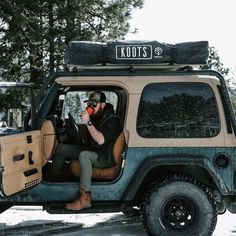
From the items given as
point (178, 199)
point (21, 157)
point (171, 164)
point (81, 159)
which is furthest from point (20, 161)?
point (178, 199)

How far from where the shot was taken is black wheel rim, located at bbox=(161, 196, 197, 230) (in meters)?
5.21

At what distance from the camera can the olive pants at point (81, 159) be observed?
16.9ft

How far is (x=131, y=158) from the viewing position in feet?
16.9

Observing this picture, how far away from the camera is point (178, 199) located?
5.23 metres

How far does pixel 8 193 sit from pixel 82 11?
14.9m

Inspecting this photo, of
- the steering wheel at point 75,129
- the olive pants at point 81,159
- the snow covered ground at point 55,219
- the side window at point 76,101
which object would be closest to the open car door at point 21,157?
the olive pants at point 81,159

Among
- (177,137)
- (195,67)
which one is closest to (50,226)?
(177,137)

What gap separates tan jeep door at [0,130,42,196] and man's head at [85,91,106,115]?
2.11 ft

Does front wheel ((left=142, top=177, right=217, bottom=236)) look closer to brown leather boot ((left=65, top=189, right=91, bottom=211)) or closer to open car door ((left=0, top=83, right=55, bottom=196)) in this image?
brown leather boot ((left=65, top=189, right=91, bottom=211))

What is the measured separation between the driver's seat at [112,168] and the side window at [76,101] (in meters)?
0.77

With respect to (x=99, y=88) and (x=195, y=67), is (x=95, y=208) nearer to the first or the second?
(x=99, y=88)

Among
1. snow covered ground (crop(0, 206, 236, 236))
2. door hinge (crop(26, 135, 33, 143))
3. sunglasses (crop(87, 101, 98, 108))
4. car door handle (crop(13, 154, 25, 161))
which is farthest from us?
snow covered ground (crop(0, 206, 236, 236))

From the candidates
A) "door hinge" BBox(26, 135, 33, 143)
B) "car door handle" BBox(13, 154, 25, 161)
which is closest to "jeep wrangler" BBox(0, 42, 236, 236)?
Result: "door hinge" BBox(26, 135, 33, 143)

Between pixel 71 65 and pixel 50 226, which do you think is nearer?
pixel 71 65
